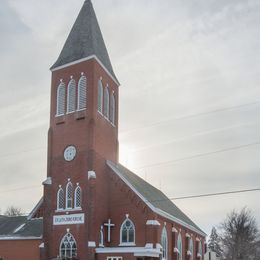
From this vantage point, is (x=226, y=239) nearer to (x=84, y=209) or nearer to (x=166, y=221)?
(x=166, y=221)

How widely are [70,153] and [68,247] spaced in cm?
775

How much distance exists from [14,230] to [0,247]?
6.87 feet

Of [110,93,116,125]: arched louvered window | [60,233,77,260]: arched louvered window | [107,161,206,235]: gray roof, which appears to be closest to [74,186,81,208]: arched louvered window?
[60,233,77,260]: arched louvered window

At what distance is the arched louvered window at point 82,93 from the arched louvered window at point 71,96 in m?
0.56

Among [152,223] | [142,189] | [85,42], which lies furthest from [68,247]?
[85,42]

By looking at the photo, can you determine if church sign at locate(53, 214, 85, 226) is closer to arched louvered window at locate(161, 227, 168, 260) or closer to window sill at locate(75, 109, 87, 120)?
arched louvered window at locate(161, 227, 168, 260)

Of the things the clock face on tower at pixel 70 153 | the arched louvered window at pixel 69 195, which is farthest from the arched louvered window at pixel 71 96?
the arched louvered window at pixel 69 195

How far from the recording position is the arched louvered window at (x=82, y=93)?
39188mm

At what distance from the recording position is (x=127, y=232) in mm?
37188

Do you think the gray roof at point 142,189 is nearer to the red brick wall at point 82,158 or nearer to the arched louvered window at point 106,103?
the red brick wall at point 82,158

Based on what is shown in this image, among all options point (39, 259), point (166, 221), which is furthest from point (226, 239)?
point (39, 259)

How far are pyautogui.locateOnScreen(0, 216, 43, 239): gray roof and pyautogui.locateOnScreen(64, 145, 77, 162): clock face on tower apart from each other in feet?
25.1

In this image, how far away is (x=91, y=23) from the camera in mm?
44312

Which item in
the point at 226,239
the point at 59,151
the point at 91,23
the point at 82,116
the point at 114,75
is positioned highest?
the point at 91,23
